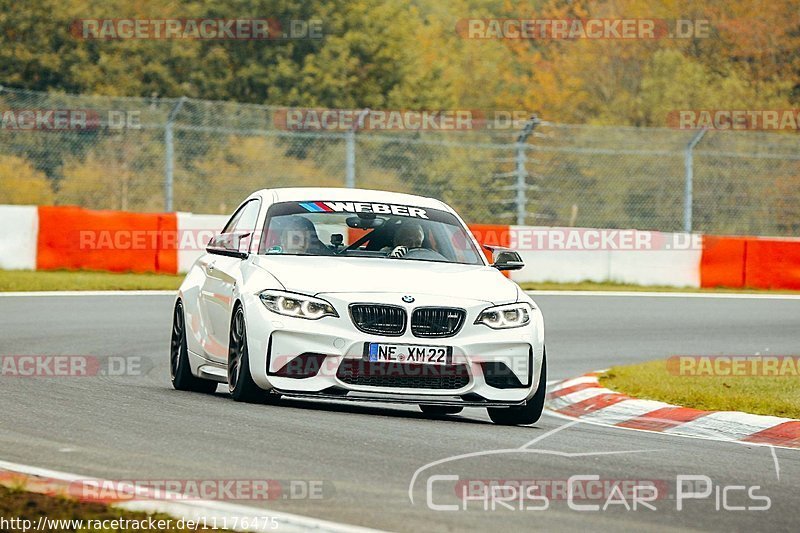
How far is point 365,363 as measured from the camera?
934 centimetres

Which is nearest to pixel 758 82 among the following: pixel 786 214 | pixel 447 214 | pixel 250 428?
pixel 786 214

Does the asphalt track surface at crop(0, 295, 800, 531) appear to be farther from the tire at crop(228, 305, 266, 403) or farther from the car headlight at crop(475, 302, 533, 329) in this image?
the car headlight at crop(475, 302, 533, 329)

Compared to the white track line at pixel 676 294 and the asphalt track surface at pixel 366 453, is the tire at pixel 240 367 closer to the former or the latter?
the asphalt track surface at pixel 366 453

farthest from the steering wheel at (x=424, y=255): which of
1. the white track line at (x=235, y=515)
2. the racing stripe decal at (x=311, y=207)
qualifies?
the white track line at (x=235, y=515)

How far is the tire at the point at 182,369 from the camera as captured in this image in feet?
37.0

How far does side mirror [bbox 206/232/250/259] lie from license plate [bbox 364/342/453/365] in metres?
1.45

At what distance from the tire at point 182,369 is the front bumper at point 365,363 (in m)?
1.77

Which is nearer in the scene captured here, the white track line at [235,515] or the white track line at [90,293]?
the white track line at [235,515]

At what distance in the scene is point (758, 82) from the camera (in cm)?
5025

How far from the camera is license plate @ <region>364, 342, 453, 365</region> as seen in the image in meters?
9.36

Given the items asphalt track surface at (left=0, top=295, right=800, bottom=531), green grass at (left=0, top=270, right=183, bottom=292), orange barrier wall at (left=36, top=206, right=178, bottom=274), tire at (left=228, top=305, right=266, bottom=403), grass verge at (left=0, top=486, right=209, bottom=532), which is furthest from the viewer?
orange barrier wall at (left=36, top=206, right=178, bottom=274)

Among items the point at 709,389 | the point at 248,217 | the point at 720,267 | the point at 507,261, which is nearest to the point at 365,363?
the point at 507,261

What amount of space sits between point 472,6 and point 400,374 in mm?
89842

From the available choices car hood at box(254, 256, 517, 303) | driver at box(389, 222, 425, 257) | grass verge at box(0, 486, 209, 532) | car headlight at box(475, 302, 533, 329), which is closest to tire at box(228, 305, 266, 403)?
car hood at box(254, 256, 517, 303)
